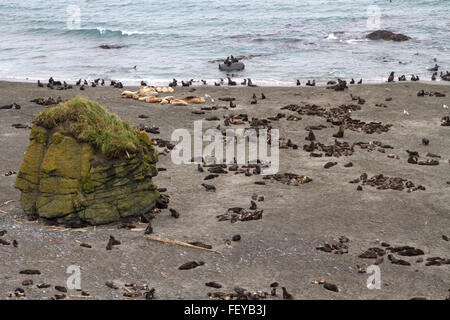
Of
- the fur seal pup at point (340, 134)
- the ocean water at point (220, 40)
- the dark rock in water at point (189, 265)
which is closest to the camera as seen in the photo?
the dark rock in water at point (189, 265)

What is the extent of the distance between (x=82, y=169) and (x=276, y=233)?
414cm

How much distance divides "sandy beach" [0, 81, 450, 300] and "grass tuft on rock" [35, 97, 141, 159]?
1.65 m

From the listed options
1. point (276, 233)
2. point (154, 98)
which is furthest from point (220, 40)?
point (276, 233)

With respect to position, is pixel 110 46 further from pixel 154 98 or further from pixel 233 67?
pixel 154 98

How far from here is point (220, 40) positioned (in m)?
45.4

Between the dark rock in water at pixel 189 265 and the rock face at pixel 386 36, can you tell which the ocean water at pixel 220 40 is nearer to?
the rock face at pixel 386 36

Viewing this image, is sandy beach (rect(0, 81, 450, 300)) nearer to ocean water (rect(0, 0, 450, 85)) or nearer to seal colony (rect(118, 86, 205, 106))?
seal colony (rect(118, 86, 205, 106))

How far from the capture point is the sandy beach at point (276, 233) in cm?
1025

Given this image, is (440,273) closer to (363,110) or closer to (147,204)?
(147,204)

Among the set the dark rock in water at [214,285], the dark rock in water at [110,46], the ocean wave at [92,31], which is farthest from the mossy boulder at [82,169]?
the ocean wave at [92,31]

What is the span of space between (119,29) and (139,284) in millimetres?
45700

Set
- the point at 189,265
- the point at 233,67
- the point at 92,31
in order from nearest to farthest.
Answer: the point at 189,265, the point at 233,67, the point at 92,31

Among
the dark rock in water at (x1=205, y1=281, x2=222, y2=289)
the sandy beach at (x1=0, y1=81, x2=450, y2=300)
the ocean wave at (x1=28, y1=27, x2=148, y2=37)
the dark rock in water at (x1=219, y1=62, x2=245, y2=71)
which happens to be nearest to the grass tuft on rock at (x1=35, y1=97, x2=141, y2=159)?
the sandy beach at (x1=0, y1=81, x2=450, y2=300)

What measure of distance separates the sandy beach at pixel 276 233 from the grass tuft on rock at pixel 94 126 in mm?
1647
